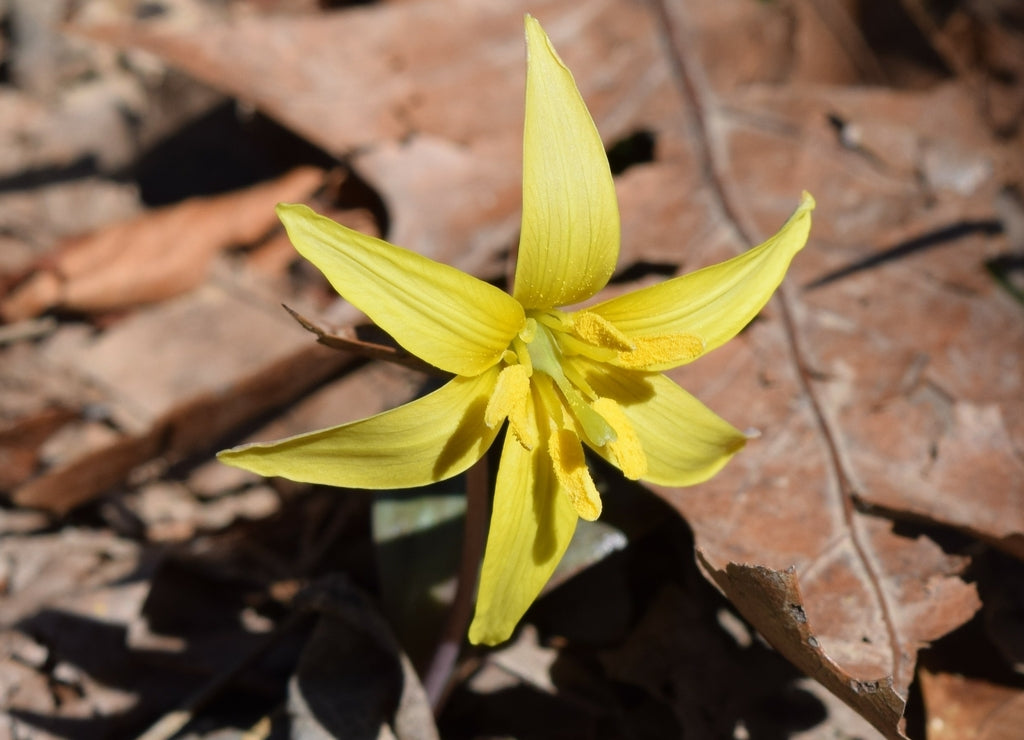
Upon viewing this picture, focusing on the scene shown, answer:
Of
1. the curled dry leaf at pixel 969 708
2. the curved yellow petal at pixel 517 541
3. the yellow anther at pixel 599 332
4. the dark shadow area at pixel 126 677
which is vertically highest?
the yellow anther at pixel 599 332

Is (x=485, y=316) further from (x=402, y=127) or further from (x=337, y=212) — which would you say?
(x=337, y=212)

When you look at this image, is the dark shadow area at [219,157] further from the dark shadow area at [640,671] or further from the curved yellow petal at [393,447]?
the curved yellow petal at [393,447]

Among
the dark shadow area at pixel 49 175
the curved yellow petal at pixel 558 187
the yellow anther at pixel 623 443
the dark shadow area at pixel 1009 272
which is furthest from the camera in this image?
the dark shadow area at pixel 49 175

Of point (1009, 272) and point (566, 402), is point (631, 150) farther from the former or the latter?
point (566, 402)

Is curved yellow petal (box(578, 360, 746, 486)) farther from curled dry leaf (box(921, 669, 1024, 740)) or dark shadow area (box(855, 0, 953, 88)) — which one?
dark shadow area (box(855, 0, 953, 88))

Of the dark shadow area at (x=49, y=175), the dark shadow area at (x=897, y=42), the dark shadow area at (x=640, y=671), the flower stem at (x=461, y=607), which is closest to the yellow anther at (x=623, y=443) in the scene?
the flower stem at (x=461, y=607)

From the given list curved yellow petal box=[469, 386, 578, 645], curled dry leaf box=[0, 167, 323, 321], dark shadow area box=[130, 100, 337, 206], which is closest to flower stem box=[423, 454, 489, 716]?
curved yellow petal box=[469, 386, 578, 645]

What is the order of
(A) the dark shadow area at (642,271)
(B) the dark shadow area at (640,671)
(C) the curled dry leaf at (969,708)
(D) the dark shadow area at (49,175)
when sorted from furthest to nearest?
(D) the dark shadow area at (49,175)
(A) the dark shadow area at (642,271)
(B) the dark shadow area at (640,671)
(C) the curled dry leaf at (969,708)

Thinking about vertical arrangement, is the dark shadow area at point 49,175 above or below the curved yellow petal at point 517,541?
below
